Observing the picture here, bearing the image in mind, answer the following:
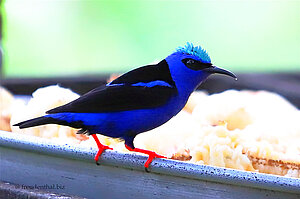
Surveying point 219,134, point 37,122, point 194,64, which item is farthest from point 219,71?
point 37,122

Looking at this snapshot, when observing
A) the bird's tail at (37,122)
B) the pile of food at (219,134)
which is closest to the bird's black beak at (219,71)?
the pile of food at (219,134)

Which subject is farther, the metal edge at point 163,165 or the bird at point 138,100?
the bird at point 138,100

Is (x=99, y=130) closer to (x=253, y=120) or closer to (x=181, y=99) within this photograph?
(x=181, y=99)

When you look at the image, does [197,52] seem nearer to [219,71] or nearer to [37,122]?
[219,71]

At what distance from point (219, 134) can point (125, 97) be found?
0.65 feet

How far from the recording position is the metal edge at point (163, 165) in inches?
31.1

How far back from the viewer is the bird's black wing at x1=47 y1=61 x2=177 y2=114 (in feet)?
3.00

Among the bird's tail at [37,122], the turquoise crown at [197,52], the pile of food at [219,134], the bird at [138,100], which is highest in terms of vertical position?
the turquoise crown at [197,52]

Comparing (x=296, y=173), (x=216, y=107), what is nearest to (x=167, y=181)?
(x=296, y=173)

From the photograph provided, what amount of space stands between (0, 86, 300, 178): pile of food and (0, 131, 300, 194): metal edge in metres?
0.08

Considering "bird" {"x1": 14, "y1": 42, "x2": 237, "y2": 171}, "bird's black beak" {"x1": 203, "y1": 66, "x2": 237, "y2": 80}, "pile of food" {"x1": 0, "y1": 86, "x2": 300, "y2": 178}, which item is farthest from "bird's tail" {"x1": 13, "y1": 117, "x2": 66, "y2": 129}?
"bird's black beak" {"x1": 203, "y1": 66, "x2": 237, "y2": 80}

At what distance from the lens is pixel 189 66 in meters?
0.94

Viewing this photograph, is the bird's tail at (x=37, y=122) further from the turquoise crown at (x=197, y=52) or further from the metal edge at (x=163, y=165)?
the turquoise crown at (x=197, y=52)

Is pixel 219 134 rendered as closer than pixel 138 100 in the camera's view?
No
